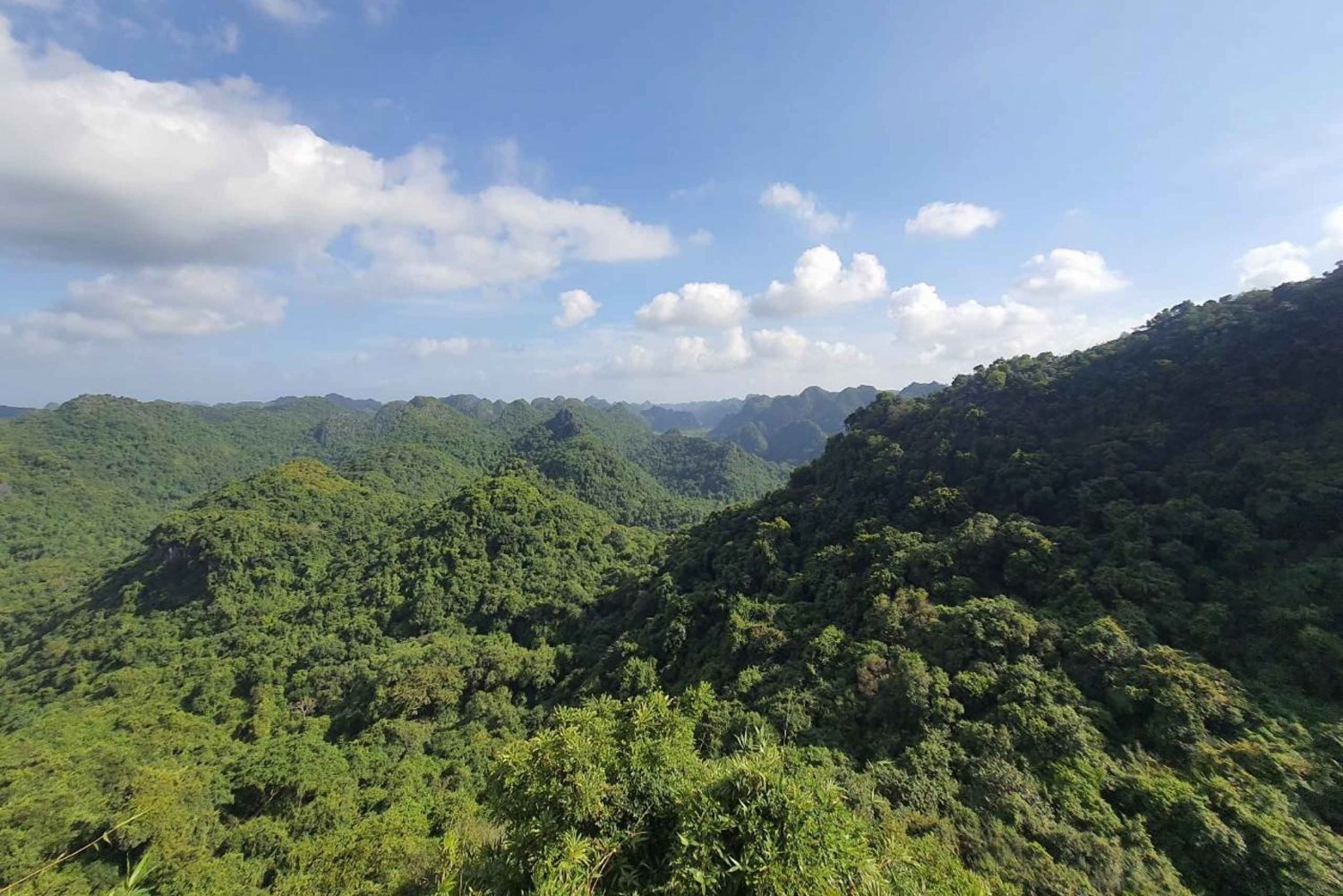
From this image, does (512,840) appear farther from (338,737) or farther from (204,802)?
(338,737)

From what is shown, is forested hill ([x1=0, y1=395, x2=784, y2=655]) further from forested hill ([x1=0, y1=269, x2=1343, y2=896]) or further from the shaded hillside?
the shaded hillside

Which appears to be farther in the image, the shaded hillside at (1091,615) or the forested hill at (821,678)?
the shaded hillside at (1091,615)

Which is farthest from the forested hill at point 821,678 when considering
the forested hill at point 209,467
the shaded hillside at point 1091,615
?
the forested hill at point 209,467

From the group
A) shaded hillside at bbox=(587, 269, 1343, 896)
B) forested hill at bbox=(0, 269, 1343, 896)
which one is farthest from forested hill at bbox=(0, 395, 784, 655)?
shaded hillside at bbox=(587, 269, 1343, 896)

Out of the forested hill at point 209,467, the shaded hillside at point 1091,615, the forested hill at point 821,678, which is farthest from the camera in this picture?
the forested hill at point 209,467

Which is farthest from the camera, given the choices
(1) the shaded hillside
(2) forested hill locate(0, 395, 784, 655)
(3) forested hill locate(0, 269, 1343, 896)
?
(2) forested hill locate(0, 395, 784, 655)

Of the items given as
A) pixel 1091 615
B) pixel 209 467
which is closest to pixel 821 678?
pixel 1091 615

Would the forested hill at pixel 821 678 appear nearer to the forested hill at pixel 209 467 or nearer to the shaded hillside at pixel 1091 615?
the shaded hillside at pixel 1091 615

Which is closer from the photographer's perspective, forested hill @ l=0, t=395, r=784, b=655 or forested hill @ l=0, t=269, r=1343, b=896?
forested hill @ l=0, t=269, r=1343, b=896
